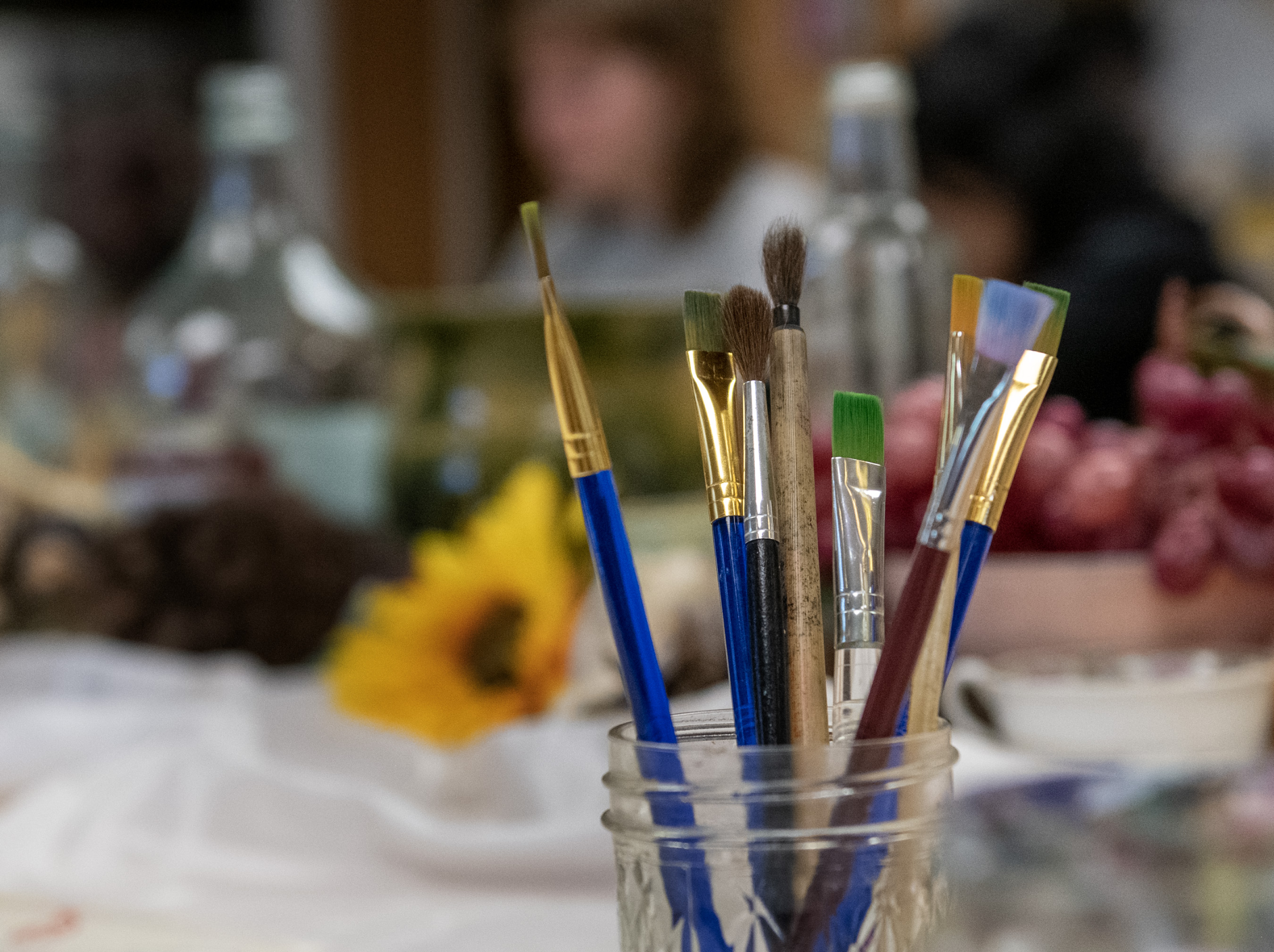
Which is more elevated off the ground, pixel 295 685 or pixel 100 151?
pixel 100 151

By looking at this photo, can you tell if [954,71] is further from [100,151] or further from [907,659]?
[907,659]

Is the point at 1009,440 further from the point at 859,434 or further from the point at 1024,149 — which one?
the point at 1024,149

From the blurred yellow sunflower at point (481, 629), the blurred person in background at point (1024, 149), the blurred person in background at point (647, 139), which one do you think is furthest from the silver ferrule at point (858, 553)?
the blurred person in background at point (647, 139)

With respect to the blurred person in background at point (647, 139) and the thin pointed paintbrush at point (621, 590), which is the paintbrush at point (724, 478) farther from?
the blurred person in background at point (647, 139)

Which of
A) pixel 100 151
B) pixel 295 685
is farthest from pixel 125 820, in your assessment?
pixel 100 151

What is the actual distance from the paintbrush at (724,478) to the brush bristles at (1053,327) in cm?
4

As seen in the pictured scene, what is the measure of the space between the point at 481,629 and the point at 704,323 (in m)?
0.25

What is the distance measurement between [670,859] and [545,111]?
1497 millimetres

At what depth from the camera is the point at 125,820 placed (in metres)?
0.36

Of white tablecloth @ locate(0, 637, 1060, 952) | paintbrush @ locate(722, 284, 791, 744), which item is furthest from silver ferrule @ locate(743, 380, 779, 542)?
white tablecloth @ locate(0, 637, 1060, 952)

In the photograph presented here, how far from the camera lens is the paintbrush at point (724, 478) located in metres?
A: 0.18

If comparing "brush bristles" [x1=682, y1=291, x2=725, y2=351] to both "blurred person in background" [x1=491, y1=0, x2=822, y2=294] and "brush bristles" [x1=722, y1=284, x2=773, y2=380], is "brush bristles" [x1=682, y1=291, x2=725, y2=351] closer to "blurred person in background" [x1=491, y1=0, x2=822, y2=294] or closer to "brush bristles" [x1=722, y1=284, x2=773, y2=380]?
"brush bristles" [x1=722, y1=284, x2=773, y2=380]

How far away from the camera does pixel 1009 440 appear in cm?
17

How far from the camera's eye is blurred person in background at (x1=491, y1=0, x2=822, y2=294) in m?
1.53
